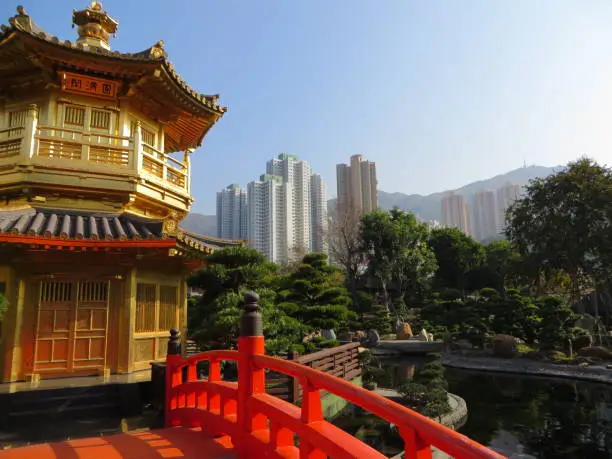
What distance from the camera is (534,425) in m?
11.0

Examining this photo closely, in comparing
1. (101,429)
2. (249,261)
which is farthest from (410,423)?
(249,261)

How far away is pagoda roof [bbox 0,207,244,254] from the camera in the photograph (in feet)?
23.4

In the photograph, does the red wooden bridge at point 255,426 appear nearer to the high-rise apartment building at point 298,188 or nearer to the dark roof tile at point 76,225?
the dark roof tile at point 76,225

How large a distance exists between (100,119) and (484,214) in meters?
134

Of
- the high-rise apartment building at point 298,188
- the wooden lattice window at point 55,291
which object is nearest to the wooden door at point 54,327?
the wooden lattice window at point 55,291

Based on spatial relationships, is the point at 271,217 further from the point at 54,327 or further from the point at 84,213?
the point at 54,327

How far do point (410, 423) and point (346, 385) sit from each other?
0.61 meters

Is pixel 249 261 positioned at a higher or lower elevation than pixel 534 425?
higher

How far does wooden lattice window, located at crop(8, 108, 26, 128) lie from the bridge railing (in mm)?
7843

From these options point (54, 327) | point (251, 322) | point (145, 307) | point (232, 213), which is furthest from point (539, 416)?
point (232, 213)

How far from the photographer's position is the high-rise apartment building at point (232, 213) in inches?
2803

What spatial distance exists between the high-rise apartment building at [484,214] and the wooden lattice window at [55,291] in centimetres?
12866

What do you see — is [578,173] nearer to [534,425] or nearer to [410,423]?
[534,425]

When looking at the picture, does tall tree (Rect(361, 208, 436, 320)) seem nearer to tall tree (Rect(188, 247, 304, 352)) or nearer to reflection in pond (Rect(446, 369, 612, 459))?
reflection in pond (Rect(446, 369, 612, 459))
